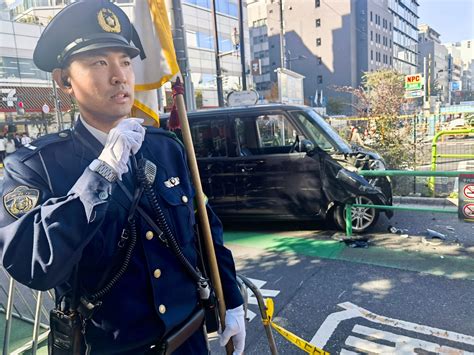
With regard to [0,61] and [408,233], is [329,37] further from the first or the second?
[408,233]

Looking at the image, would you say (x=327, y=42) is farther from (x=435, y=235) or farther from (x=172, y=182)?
(x=172, y=182)

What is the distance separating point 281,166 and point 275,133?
1.96 feet

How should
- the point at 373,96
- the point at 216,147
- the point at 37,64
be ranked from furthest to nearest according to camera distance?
1. the point at 373,96
2. the point at 216,147
3. the point at 37,64

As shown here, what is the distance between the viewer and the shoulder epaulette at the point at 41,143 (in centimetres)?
133

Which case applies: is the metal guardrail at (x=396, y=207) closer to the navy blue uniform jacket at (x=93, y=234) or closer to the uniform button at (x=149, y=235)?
the navy blue uniform jacket at (x=93, y=234)

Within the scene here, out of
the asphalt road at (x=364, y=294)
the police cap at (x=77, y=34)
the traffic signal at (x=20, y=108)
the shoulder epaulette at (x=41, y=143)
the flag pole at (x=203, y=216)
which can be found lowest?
the asphalt road at (x=364, y=294)

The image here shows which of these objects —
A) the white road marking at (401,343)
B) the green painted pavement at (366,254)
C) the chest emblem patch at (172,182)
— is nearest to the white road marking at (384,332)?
the white road marking at (401,343)

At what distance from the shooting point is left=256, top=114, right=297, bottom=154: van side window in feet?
18.4

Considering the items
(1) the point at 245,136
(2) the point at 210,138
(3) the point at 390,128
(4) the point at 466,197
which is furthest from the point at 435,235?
(3) the point at 390,128

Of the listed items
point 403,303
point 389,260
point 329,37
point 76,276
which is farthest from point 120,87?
point 329,37

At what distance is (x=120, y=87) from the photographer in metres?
1.40

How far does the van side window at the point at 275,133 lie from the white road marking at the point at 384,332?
290 cm

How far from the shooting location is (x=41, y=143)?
139cm

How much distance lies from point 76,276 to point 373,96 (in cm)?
918
